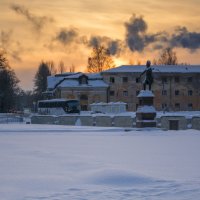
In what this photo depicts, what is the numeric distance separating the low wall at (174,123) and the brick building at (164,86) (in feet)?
136

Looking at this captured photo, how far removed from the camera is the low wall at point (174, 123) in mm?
43125

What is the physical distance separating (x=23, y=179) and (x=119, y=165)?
11.3 feet

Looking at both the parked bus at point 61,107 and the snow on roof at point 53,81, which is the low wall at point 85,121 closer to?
the parked bus at point 61,107

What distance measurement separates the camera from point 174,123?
1709 inches

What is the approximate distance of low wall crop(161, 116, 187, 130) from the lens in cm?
4312

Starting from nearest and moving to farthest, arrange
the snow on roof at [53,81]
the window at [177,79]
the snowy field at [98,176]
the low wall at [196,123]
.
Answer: the snowy field at [98,176]
the low wall at [196,123]
the window at [177,79]
the snow on roof at [53,81]

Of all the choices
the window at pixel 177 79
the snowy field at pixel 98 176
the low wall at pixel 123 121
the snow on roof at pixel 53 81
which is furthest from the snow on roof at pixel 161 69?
the snowy field at pixel 98 176

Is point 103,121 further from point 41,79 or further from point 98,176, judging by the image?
point 41,79

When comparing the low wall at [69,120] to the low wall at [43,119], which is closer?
the low wall at [69,120]

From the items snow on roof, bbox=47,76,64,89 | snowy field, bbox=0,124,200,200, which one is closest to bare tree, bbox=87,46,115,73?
snow on roof, bbox=47,76,64,89

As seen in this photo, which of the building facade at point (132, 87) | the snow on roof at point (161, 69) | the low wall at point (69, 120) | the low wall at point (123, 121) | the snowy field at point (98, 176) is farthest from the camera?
the snow on roof at point (161, 69)

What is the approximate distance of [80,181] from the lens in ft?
34.8

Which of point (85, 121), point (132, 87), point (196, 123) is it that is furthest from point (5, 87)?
point (196, 123)

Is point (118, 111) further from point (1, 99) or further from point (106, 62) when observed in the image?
point (106, 62)
